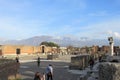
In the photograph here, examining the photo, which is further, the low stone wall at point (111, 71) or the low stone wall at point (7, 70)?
the low stone wall at point (7, 70)

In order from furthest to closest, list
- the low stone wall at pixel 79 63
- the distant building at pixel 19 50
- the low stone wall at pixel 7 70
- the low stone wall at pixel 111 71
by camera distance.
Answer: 1. the distant building at pixel 19 50
2. the low stone wall at pixel 79 63
3. the low stone wall at pixel 7 70
4. the low stone wall at pixel 111 71

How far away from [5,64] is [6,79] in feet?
3.19

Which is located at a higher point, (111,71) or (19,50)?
(19,50)

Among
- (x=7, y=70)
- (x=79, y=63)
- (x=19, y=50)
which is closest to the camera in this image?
(x=7, y=70)

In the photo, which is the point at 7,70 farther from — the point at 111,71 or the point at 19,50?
the point at 19,50

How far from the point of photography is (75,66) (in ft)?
123

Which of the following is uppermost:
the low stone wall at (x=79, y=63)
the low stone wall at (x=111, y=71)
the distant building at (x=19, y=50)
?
the distant building at (x=19, y=50)

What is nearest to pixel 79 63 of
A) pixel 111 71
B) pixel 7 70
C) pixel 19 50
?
pixel 7 70

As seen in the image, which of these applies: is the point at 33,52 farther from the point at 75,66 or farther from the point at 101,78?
the point at 101,78

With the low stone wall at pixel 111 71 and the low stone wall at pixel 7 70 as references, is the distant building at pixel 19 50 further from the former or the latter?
the low stone wall at pixel 111 71

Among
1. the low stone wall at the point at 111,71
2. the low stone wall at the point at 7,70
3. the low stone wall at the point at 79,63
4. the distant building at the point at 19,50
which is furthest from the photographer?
the distant building at the point at 19,50

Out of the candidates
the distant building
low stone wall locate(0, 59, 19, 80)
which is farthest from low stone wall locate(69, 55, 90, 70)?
the distant building

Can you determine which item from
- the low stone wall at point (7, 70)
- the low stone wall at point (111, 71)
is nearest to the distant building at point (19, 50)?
the low stone wall at point (7, 70)

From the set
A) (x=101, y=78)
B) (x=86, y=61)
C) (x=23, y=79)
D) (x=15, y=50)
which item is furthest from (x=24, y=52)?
(x=101, y=78)
